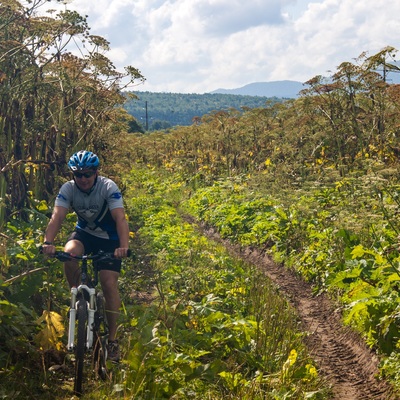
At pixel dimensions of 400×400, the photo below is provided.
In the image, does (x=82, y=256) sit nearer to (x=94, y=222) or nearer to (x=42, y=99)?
(x=94, y=222)

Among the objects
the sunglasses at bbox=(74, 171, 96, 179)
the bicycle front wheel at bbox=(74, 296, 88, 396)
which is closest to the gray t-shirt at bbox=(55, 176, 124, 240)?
the sunglasses at bbox=(74, 171, 96, 179)

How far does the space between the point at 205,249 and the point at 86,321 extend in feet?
23.1

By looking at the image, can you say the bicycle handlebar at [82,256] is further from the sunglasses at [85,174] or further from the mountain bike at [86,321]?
the sunglasses at [85,174]

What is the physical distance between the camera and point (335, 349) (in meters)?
7.21

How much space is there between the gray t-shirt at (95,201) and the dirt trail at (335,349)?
272 centimetres

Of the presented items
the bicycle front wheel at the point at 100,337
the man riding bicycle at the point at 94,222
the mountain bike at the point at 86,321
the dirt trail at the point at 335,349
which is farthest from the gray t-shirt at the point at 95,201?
the dirt trail at the point at 335,349

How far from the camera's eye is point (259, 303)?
7.99 meters

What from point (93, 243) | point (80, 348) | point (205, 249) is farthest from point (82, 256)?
point (205, 249)

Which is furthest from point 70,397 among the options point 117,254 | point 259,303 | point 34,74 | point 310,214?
point 310,214

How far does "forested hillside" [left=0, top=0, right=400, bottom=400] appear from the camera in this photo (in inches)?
210

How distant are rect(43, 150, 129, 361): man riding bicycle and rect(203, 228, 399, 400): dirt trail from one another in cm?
242

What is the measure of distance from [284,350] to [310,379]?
588 millimetres

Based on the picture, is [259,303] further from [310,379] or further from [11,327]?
[11,327]

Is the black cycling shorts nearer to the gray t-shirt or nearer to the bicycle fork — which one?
the gray t-shirt
